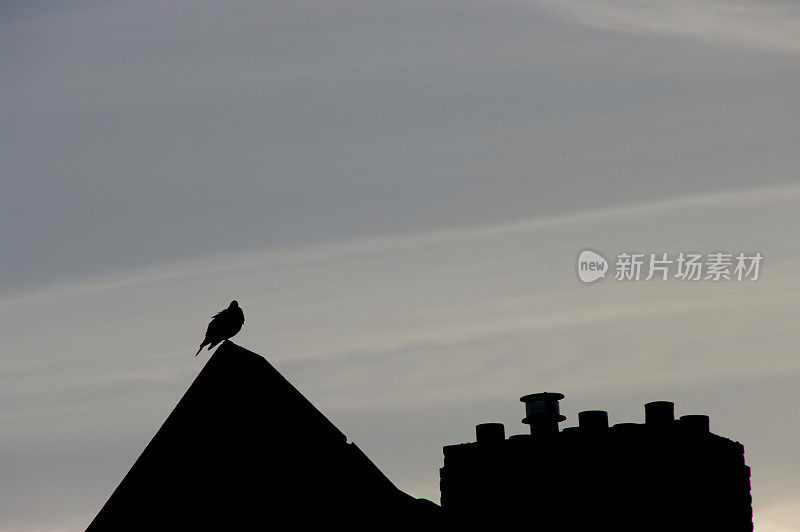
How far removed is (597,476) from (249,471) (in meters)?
4.18

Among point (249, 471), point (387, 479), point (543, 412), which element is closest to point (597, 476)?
point (543, 412)

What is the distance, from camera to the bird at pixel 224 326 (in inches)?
953

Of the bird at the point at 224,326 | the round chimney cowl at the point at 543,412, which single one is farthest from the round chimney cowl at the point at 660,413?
the bird at the point at 224,326

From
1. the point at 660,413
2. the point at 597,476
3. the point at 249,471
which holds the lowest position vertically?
the point at 249,471

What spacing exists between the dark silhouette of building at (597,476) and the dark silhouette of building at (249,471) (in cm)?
82

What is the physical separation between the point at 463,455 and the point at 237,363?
3023 mm

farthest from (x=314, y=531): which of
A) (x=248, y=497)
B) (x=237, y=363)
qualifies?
(x=237, y=363)

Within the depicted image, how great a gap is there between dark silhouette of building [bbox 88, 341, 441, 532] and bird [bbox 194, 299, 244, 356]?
0.85 ft

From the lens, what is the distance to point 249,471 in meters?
23.2

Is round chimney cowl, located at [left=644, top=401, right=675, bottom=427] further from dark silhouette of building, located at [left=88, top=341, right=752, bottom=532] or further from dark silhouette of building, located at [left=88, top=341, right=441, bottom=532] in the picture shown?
dark silhouette of building, located at [left=88, top=341, right=441, bottom=532]

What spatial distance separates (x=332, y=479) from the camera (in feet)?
77.3

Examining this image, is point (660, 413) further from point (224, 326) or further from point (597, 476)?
point (224, 326)

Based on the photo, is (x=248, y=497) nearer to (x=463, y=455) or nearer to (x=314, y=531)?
(x=314, y=531)

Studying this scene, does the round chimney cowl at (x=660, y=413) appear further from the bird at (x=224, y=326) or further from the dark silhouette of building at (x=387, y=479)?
the bird at (x=224, y=326)
